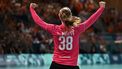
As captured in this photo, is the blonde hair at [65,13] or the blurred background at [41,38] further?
the blurred background at [41,38]

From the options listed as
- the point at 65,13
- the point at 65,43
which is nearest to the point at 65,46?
the point at 65,43

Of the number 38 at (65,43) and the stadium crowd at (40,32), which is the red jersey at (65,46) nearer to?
the number 38 at (65,43)

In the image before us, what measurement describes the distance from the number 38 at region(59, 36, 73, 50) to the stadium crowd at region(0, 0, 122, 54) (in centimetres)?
1244

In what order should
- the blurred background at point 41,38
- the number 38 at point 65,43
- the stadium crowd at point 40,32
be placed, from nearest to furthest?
the number 38 at point 65,43 → the blurred background at point 41,38 → the stadium crowd at point 40,32

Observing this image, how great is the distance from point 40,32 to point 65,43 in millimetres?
14646

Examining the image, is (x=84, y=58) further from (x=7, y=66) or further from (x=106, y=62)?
(x=7, y=66)

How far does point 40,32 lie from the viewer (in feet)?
70.7

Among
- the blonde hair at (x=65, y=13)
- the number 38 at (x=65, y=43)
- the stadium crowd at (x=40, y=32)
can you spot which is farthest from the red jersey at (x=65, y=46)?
the stadium crowd at (x=40, y=32)

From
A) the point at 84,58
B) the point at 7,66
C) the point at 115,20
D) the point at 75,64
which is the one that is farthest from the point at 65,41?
the point at 115,20

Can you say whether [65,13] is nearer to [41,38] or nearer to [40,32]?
[41,38]

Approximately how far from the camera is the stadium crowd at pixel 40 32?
2057 centimetres

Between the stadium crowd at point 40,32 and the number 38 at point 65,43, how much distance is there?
12442mm

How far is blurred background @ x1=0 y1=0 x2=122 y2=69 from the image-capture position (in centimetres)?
2039

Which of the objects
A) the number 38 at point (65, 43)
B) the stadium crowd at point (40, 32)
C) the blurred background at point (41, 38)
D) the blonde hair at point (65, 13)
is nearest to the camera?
the blonde hair at point (65, 13)
